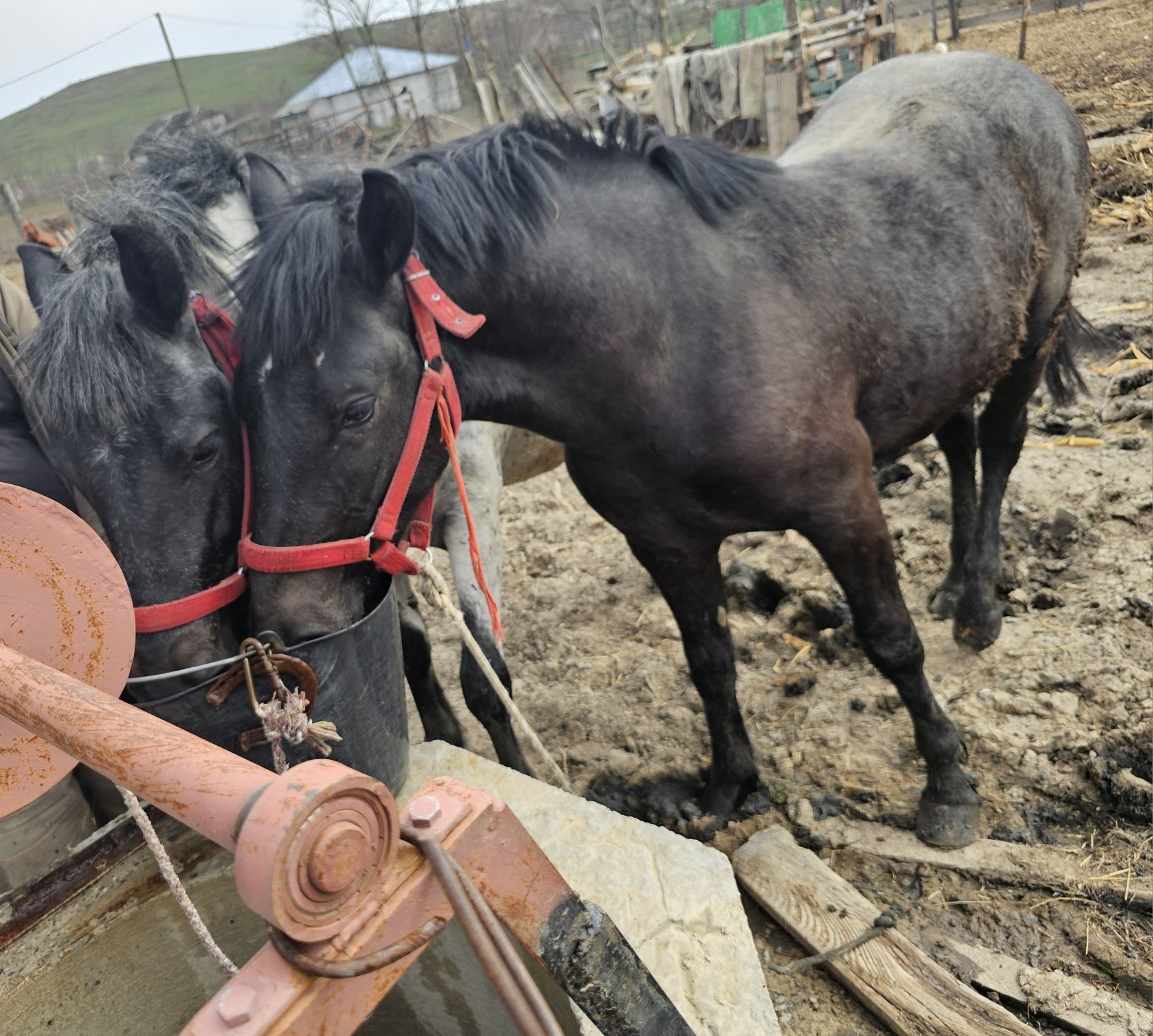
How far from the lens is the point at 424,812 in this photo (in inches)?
34.0

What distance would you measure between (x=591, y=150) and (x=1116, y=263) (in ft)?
17.0

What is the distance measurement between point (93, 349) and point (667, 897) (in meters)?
1.66

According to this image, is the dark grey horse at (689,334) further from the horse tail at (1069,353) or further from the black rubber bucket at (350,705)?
the horse tail at (1069,353)

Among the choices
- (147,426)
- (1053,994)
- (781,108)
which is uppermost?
(147,426)

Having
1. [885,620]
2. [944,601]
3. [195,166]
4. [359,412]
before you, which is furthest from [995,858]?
[195,166]

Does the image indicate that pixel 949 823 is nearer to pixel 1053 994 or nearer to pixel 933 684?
pixel 1053 994

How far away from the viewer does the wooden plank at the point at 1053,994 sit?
181 centimetres

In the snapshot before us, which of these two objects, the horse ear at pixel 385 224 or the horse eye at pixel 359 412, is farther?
the horse eye at pixel 359 412

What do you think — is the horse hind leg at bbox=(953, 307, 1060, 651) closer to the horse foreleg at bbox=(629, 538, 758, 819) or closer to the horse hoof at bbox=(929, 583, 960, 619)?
the horse hoof at bbox=(929, 583, 960, 619)

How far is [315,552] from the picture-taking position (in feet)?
5.96

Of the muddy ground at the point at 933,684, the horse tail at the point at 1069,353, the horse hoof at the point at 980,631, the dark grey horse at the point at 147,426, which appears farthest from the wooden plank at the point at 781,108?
the dark grey horse at the point at 147,426

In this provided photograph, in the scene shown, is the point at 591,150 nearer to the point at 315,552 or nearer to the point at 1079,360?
the point at 315,552

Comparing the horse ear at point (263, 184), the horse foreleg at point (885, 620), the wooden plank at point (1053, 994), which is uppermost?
the horse ear at point (263, 184)

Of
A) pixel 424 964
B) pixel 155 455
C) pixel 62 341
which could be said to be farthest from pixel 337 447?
pixel 424 964
